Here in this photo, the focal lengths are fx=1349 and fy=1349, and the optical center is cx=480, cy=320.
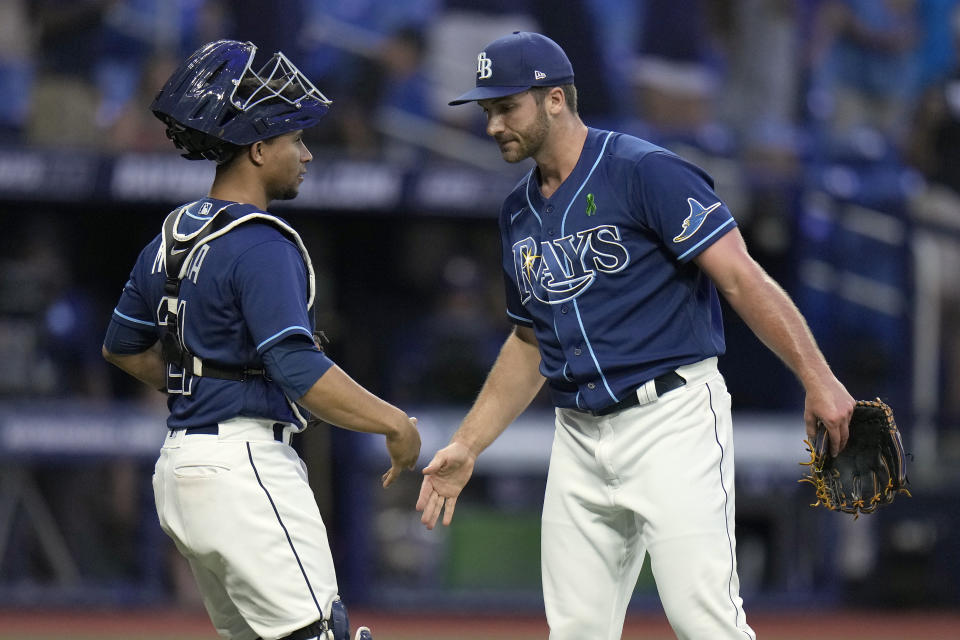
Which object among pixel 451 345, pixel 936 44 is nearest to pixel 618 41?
pixel 936 44

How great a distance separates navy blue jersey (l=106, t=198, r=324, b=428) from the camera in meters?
3.47

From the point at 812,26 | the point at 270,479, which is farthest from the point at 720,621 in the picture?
the point at 812,26

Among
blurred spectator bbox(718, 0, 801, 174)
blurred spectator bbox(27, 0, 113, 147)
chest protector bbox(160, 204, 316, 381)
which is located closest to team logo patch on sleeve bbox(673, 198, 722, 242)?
chest protector bbox(160, 204, 316, 381)

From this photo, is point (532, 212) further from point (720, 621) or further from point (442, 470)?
point (720, 621)

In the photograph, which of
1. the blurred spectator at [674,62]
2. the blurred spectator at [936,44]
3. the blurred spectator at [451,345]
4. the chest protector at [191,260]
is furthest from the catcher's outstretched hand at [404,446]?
the blurred spectator at [936,44]

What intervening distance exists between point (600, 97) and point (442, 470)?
20.0 ft

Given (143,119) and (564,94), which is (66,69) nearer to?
(143,119)

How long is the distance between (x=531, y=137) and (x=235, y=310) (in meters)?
1.07

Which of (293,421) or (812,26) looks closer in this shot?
(293,421)

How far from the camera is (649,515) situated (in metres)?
3.80

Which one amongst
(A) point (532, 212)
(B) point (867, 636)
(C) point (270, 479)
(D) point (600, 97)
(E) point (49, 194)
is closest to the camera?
(C) point (270, 479)

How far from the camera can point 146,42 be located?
376 inches

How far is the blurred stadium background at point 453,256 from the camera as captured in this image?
9.31 meters

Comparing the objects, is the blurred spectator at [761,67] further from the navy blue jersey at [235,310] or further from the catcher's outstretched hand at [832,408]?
the navy blue jersey at [235,310]
